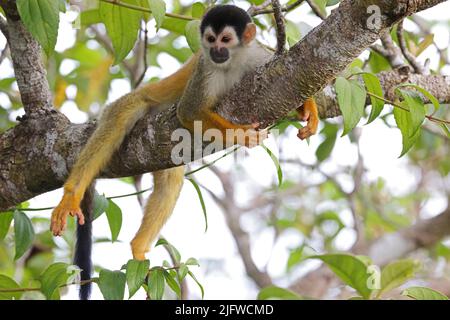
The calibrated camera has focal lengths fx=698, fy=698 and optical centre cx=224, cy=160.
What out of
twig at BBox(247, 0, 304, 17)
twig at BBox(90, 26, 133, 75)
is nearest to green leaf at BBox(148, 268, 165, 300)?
twig at BBox(247, 0, 304, 17)

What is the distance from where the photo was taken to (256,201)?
6676mm

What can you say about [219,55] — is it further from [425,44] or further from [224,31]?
→ [425,44]

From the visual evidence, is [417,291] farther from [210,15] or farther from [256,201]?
[256,201]

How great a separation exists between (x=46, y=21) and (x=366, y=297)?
1.70 m

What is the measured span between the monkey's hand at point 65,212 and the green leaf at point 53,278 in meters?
0.36

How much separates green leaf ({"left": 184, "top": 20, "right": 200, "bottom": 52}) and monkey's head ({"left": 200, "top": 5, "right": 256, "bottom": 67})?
0.14ft

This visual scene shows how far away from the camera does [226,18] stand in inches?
116

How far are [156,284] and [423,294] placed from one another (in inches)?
37.5

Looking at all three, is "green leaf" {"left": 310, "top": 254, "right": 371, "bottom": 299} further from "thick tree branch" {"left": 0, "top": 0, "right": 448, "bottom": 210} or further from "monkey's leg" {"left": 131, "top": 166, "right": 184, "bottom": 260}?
"monkey's leg" {"left": 131, "top": 166, "right": 184, "bottom": 260}

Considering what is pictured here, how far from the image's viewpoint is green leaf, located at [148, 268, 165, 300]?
244 cm

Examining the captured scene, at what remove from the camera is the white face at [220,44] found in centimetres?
298

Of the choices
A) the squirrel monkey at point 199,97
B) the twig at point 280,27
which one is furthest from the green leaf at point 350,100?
the squirrel monkey at point 199,97
